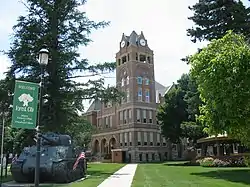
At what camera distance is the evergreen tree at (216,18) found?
2641 cm

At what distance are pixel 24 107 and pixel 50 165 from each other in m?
7.62

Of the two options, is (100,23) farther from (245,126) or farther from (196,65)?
(245,126)

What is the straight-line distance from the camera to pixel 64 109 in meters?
29.4

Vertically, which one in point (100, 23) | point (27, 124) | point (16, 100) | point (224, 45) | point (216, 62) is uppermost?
point (100, 23)

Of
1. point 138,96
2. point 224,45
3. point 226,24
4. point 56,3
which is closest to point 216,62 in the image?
point 224,45

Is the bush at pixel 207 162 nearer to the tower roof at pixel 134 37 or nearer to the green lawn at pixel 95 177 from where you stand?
the green lawn at pixel 95 177

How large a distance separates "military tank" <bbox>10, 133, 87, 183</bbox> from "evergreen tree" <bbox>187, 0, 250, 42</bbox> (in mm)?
15309

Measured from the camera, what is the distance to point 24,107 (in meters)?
10.8

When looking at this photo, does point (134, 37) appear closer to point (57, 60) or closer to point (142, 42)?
point (142, 42)

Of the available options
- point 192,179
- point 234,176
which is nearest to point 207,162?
point 234,176

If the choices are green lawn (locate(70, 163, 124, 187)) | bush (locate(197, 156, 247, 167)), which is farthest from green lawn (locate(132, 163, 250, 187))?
bush (locate(197, 156, 247, 167))

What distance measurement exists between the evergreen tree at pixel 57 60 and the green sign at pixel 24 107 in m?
16.5

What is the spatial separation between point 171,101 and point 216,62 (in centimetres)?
3925

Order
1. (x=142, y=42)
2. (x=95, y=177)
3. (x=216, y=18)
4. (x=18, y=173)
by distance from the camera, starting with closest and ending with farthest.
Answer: (x=18, y=173) < (x=95, y=177) < (x=216, y=18) < (x=142, y=42)
